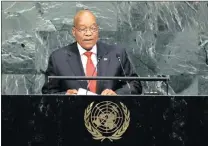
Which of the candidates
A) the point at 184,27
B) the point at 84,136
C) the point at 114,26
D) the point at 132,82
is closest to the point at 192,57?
the point at 184,27

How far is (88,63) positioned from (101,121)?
1.49 meters

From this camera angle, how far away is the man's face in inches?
394

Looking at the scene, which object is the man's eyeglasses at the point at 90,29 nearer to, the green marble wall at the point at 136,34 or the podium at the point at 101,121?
the green marble wall at the point at 136,34

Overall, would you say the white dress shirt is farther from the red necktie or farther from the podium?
the podium

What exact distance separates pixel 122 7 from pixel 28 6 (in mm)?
1376

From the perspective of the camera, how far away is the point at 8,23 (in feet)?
36.4

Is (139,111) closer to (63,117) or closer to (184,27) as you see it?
(63,117)

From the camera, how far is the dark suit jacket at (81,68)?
923 cm

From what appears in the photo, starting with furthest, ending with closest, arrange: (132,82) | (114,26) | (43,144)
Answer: (114,26), (132,82), (43,144)

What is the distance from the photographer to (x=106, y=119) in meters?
8.55

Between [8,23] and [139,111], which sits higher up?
[8,23]

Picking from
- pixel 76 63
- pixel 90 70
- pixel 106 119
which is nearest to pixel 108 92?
pixel 106 119

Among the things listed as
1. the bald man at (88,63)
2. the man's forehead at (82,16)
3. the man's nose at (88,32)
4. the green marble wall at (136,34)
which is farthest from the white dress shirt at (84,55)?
the green marble wall at (136,34)

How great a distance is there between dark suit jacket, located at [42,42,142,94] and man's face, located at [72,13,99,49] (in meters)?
0.12
